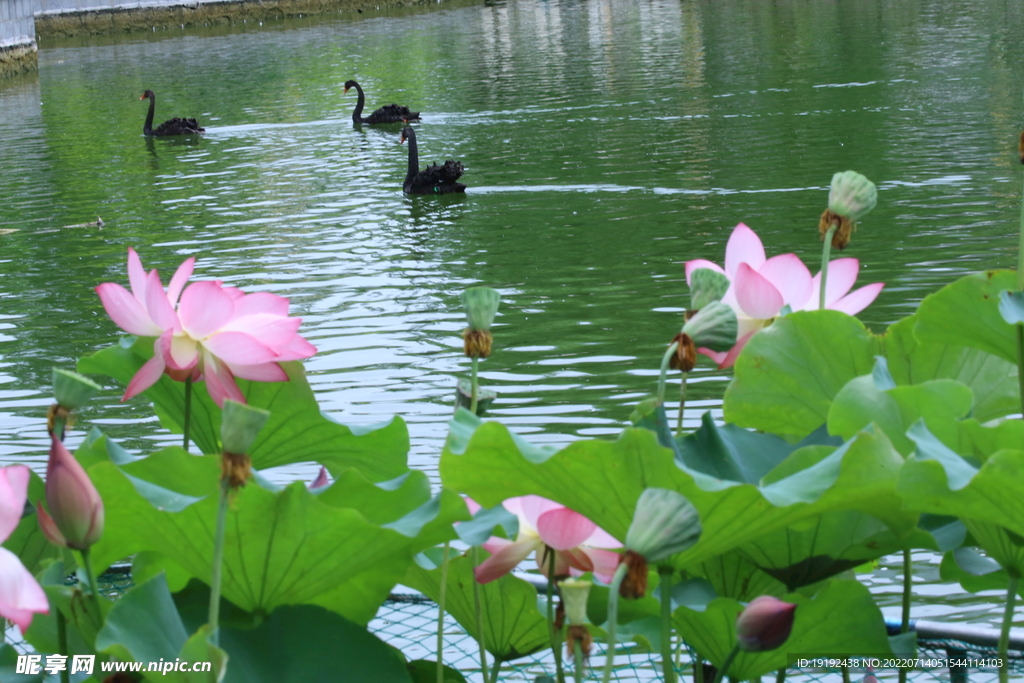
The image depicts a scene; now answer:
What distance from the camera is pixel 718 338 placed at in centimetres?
109

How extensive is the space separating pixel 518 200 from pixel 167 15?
30710 millimetres

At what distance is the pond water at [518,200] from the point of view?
651cm

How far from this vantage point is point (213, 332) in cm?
123

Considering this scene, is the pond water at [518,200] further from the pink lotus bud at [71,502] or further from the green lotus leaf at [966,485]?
the pink lotus bud at [71,502]

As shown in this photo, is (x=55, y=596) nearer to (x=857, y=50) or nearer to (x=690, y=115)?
(x=690, y=115)

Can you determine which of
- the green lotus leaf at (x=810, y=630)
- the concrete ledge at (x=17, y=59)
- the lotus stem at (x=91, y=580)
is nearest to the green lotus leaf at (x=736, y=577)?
the green lotus leaf at (x=810, y=630)

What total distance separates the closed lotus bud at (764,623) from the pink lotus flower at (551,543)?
0.21 metres

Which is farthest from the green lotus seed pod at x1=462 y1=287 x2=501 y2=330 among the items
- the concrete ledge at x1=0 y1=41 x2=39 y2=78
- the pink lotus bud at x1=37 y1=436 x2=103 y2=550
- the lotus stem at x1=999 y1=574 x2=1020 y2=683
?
the concrete ledge at x1=0 y1=41 x2=39 y2=78

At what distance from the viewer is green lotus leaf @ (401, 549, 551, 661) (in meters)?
1.34

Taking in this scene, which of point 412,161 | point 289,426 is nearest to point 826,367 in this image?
point 289,426

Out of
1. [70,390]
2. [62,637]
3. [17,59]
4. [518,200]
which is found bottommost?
[518,200]

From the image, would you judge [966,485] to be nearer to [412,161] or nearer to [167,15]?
[412,161]

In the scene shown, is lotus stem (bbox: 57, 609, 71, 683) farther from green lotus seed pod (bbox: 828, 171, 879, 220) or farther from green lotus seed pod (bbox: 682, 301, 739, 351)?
green lotus seed pod (bbox: 828, 171, 879, 220)

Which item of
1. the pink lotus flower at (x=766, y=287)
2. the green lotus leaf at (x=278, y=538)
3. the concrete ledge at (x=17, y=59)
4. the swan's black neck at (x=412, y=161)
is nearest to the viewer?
the green lotus leaf at (x=278, y=538)
